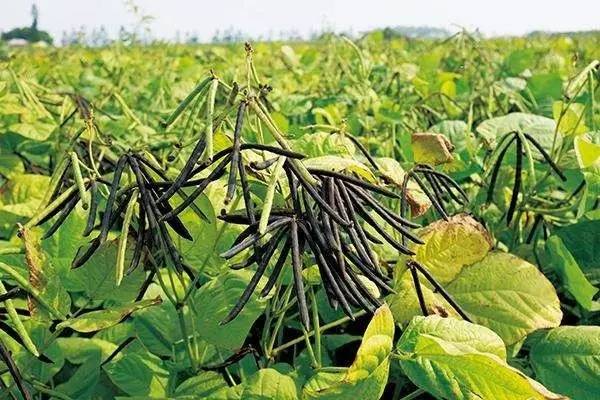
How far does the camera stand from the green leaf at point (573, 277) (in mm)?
996

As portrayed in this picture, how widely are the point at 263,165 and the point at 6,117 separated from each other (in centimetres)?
123

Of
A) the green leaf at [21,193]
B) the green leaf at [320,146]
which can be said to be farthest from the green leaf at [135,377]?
the green leaf at [21,193]

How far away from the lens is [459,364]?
0.60m

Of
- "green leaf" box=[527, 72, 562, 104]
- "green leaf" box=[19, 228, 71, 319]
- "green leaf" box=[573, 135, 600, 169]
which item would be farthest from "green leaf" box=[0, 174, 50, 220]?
"green leaf" box=[527, 72, 562, 104]

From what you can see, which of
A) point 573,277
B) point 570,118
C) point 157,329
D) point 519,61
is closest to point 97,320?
point 157,329

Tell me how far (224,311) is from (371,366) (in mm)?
225

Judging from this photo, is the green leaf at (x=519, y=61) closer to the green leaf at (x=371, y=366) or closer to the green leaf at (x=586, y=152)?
the green leaf at (x=586, y=152)

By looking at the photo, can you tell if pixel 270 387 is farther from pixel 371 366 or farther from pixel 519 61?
pixel 519 61

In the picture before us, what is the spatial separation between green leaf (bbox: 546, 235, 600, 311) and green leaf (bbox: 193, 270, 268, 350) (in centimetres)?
37

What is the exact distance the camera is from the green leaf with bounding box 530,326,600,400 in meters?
0.79

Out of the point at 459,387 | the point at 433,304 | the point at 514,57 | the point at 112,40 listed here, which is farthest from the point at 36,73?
the point at 459,387

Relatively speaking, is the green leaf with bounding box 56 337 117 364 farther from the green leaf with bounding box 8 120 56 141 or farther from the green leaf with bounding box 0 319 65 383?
the green leaf with bounding box 8 120 56 141

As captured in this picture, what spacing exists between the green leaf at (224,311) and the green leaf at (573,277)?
372 millimetres

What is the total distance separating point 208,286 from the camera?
2.77 ft
